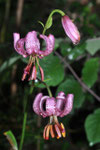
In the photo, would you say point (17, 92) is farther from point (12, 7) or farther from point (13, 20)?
point (12, 7)

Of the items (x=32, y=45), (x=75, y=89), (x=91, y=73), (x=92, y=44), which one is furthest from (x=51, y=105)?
(x=92, y=44)

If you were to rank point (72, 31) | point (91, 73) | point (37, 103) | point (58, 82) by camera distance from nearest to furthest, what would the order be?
point (72, 31), point (37, 103), point (58, 82), point (91, 73)

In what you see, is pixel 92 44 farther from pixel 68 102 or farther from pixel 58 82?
pixel 68 102

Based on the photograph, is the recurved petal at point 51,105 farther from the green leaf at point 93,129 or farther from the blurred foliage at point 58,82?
the green leaf at point 93,129

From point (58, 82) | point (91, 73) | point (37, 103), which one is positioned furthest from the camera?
point (91, 73)

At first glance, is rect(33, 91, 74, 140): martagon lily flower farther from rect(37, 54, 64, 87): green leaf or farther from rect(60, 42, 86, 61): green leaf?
rect(60, 42, 86, 61): green leaf

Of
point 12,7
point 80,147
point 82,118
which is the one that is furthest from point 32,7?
point 80,147
